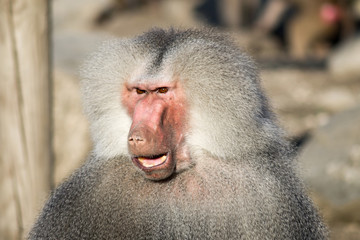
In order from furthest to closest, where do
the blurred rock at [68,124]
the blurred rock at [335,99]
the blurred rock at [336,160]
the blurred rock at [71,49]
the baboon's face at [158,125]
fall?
1. the blurred rock at [335,99]
2. the blurred rock at [71,49]
3. the blurred rock at [68,124]
4. the blurred rock at [336,160]
5. the baboon's face at [158,125]

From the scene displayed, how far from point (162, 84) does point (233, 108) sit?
294 mm

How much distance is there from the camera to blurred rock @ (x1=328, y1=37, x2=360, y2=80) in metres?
8.61

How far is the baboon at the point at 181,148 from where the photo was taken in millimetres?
2500

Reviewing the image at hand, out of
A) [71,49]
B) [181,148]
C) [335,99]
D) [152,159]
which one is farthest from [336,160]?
[152,159]

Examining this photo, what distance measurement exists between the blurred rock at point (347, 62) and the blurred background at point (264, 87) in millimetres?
14

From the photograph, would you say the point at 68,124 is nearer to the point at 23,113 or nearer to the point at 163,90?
the point at 23,113

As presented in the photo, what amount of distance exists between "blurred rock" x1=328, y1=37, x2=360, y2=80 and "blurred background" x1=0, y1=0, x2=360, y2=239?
0.04 feet

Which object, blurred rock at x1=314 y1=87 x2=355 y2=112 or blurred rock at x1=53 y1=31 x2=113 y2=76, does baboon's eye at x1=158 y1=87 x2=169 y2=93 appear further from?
blurred rock at x1=314 y1=87 x2=355 y2=112

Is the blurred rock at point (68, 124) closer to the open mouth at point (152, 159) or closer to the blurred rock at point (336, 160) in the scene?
the blurred rock at point (336, 160)

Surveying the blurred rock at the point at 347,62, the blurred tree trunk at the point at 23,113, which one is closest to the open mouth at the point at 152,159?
the blurred tree trunk at the point at 23,113

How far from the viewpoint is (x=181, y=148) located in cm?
258

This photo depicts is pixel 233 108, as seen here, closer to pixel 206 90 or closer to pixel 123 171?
pixel 206 90

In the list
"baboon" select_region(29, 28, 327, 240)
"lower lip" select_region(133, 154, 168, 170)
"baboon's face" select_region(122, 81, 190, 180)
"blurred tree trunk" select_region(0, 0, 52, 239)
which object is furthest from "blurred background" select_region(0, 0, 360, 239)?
"lower lip" select_region(133, 154, 168, 170)

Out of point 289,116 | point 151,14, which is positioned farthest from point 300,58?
point 151,14
